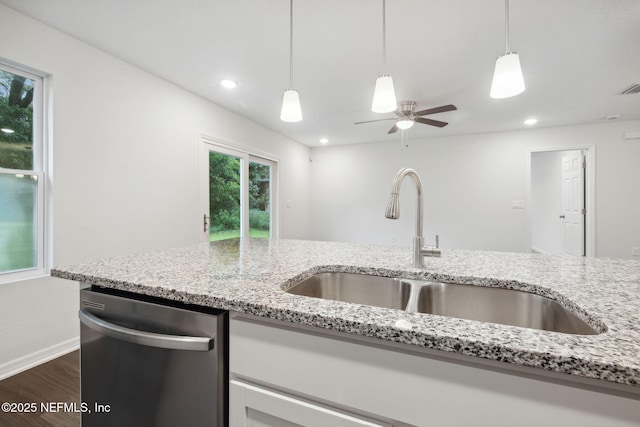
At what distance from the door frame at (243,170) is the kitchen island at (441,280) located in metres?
2.11

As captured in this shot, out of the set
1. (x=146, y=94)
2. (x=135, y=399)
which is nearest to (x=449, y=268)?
(x=135, y=399)

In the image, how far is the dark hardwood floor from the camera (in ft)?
4.93

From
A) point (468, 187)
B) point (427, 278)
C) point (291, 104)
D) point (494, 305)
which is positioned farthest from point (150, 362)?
point (468, 187)

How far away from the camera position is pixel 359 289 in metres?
1.16

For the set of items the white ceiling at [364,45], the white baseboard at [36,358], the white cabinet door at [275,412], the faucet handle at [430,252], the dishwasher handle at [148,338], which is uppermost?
the white ceiling at [364,45]

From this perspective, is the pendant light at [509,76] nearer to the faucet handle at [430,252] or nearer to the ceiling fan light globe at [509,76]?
the ceiling fan light globe at [509,76]

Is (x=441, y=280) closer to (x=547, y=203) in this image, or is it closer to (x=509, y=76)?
(x=509, y=76)

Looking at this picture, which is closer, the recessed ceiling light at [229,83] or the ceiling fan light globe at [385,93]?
the ceiling fan light globe at [385,93]

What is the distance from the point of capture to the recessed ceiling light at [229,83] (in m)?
2.95

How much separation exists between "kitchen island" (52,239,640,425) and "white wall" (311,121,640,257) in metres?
4.10

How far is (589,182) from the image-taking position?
4438mm

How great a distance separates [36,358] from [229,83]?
282cm

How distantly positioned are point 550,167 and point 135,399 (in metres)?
7.63

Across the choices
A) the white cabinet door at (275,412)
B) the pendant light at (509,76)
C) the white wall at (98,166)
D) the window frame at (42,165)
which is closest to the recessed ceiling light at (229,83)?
the white wall at (98,166)
